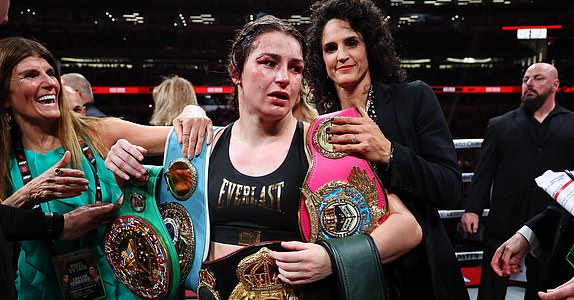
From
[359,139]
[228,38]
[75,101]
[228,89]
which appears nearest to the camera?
[359,139]

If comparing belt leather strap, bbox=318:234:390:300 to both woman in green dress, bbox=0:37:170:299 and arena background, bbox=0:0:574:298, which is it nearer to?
woman in green dress, bbox=0:37:170:299

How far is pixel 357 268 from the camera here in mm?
1060

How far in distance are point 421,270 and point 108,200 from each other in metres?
0.98

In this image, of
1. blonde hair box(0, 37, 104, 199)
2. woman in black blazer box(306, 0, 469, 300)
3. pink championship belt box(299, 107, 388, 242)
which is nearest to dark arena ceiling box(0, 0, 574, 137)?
blonde hair box(0, 37, 104, 199)

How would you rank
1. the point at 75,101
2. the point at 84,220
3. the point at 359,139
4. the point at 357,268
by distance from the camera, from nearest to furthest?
the point at 357,268 → the point at 359,139 → the point at 84,220 → the point at 75,101

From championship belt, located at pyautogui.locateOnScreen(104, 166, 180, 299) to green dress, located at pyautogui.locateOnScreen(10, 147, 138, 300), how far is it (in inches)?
6.2

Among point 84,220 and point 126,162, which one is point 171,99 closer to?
point 84,220

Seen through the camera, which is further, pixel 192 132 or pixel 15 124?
pixel 15 124

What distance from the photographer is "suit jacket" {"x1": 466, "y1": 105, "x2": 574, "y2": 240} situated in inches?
113

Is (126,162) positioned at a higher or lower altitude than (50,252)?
higher

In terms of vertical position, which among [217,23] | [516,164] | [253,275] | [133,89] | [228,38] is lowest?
[516,164]

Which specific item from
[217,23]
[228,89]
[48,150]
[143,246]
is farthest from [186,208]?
[217,23]

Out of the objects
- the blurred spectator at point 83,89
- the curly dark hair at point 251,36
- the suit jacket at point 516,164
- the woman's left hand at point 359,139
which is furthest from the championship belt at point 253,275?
the blurred spectator at point 83,89

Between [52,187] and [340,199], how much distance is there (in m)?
0.83
